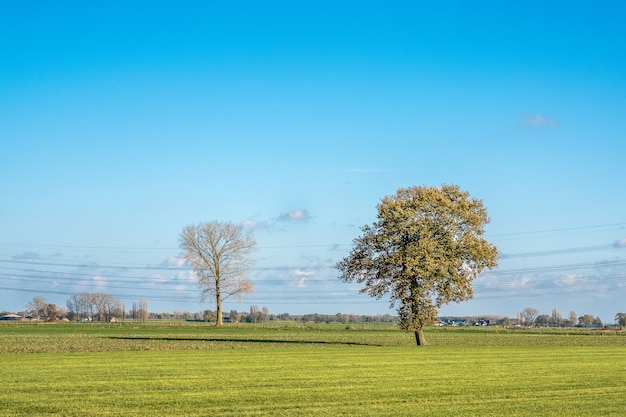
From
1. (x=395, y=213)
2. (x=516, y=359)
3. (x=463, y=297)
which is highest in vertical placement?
(x=395, y=213)

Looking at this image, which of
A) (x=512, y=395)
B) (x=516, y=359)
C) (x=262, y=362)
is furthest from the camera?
(x=516, y=359)

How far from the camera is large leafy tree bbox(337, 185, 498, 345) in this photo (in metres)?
61.3

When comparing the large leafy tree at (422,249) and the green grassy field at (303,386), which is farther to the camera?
the large leafy tree at (422,249)

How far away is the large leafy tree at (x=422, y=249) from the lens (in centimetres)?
6128

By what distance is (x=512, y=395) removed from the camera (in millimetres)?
25266

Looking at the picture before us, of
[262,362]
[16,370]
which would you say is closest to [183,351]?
[262,362]

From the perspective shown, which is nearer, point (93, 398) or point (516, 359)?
point (93, 398)

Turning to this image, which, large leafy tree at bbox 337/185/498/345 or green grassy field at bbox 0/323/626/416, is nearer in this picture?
green grassy field at bbox 0/323/626/416

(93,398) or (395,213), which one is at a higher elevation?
(395,213)

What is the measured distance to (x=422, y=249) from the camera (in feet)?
200

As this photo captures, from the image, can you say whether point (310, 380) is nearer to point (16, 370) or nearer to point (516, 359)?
point (16, 370)

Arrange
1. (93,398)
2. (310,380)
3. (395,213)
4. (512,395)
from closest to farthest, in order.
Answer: (93,398)
(512,395)
(310,380)
(395,213)

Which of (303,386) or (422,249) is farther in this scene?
(422,249)

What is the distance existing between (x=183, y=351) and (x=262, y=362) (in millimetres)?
12731
